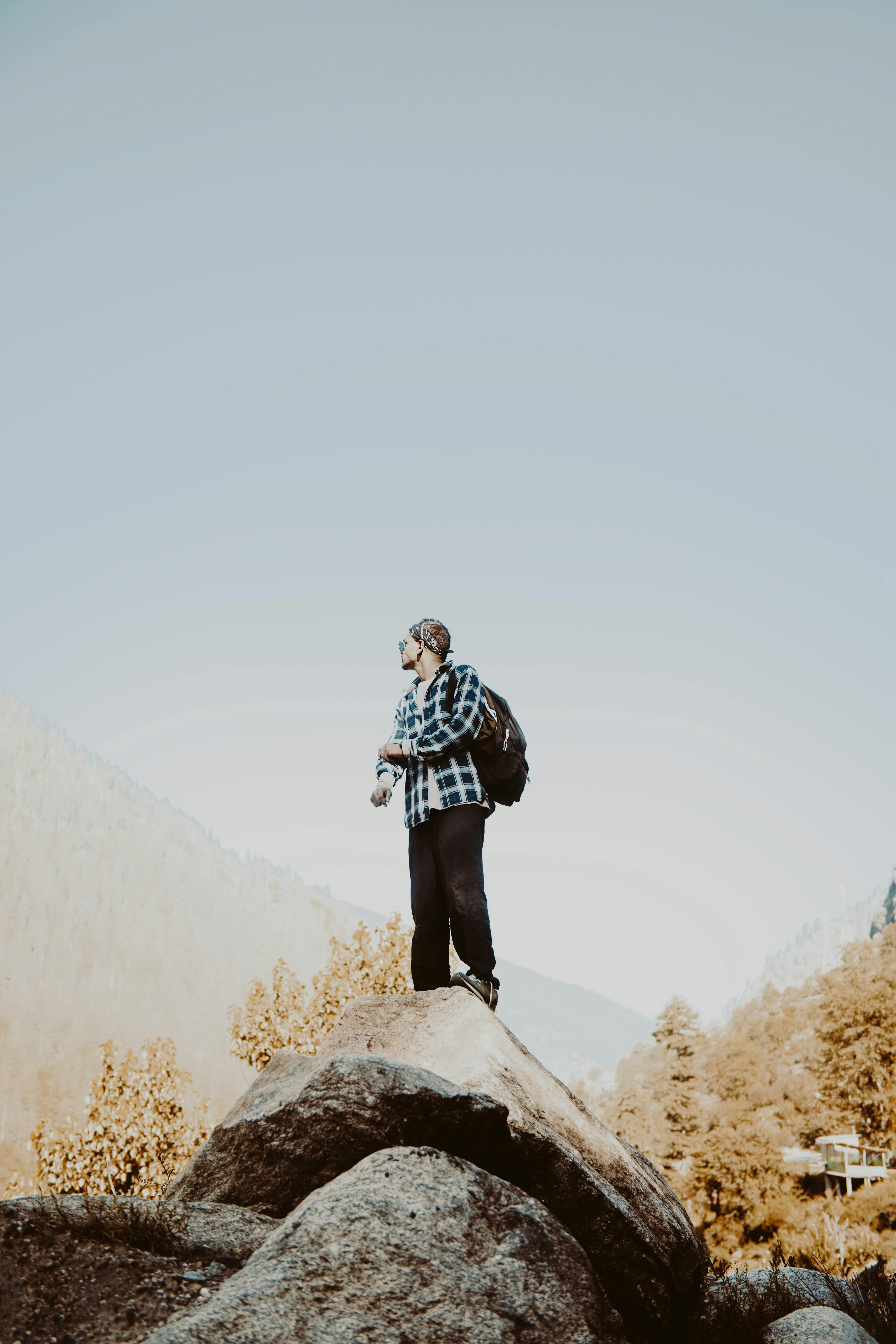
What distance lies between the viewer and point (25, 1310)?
345 cm

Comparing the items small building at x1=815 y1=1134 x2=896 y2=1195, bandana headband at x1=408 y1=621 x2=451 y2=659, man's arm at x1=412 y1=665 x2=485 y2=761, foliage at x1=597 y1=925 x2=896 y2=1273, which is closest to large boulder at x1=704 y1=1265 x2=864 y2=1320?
man's arm at x1=412 y1=665 x2=485 y2=761

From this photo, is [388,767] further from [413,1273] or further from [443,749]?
[413,1273]

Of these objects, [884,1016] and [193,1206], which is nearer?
[193,1206]

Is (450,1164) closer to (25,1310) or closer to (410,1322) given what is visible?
(410,1322)

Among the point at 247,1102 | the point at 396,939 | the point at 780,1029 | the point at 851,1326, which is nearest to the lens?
the point at 851,1326

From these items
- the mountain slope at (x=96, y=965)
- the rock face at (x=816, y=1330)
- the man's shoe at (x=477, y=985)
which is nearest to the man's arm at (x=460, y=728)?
the man's shoe at (x=477, y=985)

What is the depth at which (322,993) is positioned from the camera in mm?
20328

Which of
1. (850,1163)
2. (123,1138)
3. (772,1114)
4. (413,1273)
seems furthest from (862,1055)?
(413,1273)

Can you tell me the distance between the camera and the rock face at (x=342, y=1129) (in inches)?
182

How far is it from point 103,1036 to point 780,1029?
3868 inches

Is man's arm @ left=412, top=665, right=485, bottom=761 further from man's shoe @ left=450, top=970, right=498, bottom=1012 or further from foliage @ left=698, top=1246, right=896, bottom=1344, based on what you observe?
foliage @ left=698, top=1246, right=896, bottom=1344

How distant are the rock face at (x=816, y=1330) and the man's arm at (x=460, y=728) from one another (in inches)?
161

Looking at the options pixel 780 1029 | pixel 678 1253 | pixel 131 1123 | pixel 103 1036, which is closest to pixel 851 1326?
pixel 678 1253

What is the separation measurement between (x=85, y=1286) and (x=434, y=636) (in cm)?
489
